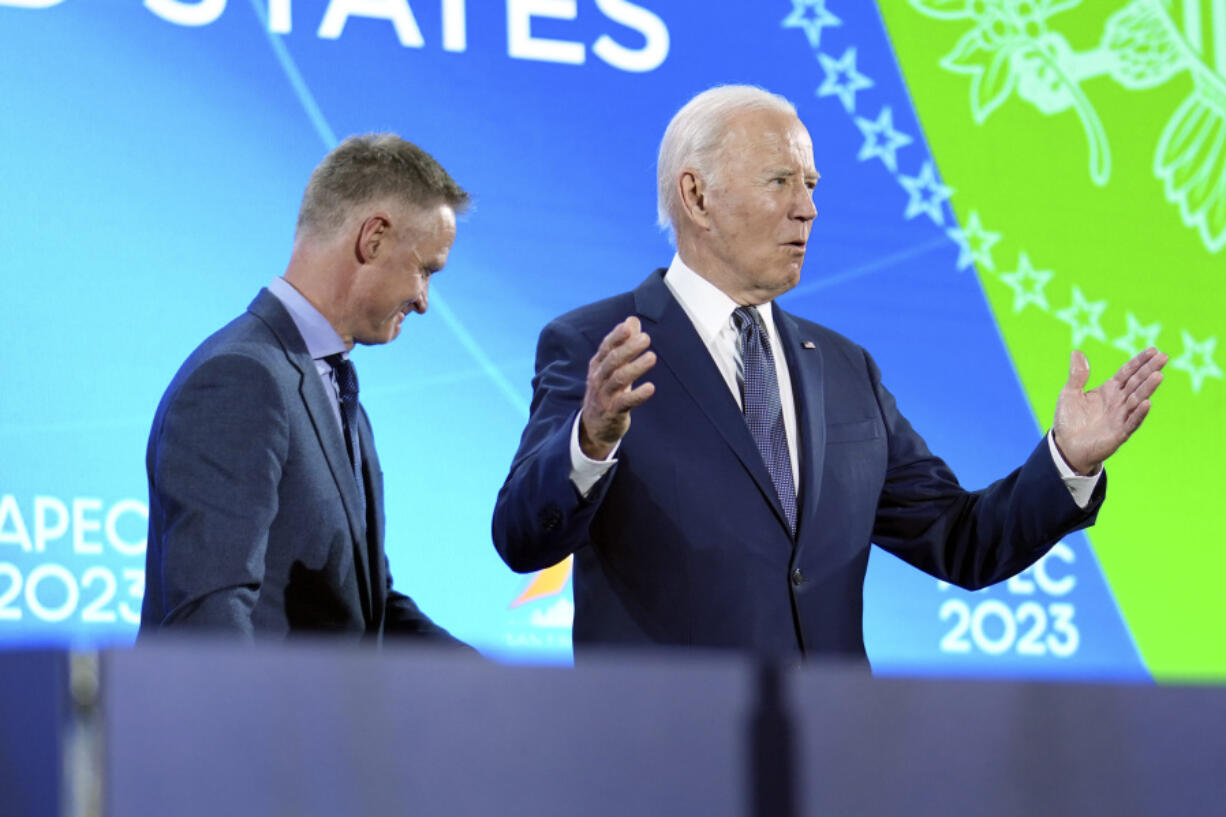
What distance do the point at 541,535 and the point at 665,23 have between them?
1.97m

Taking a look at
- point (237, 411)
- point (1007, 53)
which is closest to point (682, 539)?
point (237, 411)

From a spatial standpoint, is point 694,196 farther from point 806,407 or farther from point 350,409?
point 350,409

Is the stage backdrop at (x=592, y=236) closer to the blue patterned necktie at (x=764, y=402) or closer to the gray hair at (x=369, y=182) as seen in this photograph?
the blue patterned necktie at (x=764, y=402)

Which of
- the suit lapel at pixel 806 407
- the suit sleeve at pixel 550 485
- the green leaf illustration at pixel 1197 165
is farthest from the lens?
the green leaf illustration at pixel 1197 165

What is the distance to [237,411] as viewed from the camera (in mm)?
2305

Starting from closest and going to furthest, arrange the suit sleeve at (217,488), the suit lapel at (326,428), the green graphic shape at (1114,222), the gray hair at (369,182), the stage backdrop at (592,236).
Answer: the suit sleeve at (217,488) < the suit lapel at (326,428) < the gray hair at (369,182) < the stage backdrop at (592,236) < the green graphic shape at (1114,222)

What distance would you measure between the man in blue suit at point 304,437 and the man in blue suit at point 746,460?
0.25 metres

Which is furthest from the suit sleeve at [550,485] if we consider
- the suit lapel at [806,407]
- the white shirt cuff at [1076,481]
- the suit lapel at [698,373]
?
the white shirt cuff at [1076,481]

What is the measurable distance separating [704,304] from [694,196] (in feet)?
0.69

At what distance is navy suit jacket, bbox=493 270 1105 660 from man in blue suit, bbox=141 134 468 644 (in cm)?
25

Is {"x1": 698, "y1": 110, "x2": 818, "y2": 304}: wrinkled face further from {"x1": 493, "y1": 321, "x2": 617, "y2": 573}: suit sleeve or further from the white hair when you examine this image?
{"x1": 493, "y1": 321, "x2": 617, "y2": 573}: suit sleeve

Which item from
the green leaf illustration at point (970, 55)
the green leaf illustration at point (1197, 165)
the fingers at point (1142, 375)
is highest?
the green leaf illustration at point (970, 55)

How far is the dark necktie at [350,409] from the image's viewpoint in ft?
8.39

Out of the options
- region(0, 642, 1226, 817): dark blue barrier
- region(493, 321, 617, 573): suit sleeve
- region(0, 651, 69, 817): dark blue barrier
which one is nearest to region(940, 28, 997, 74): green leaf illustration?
region(493, 321, 617, 573): suit sleeve
